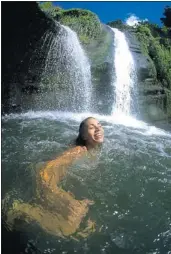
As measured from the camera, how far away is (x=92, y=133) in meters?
4.36

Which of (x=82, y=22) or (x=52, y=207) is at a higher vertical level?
(x=82, y=22)

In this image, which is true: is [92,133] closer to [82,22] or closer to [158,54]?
[82,22]

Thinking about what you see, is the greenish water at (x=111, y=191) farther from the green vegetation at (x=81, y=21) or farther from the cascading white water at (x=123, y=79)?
the green vegetation at (x=81, y=21)

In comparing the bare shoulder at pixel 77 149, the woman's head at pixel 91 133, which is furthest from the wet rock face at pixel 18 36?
the bare shoulder at pixel 77 149

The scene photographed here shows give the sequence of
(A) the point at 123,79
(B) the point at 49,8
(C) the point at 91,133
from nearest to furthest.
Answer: (C) the point at 91,133, (A) the point at 123,79, (B) the point at 49,8

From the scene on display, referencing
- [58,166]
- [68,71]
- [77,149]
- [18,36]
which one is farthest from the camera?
[68,71]

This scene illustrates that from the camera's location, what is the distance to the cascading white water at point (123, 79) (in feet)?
48.5

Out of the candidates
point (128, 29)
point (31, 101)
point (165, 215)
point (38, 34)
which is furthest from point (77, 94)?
point (165, 215)

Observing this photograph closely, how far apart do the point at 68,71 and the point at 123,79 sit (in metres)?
2.83

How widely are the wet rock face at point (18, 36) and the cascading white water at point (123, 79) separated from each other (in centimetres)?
401

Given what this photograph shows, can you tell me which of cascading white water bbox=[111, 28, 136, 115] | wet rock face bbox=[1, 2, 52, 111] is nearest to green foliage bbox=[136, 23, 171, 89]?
cascading white water bbox=[111, 28, 136, 115]

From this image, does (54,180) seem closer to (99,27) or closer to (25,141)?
(25,141)

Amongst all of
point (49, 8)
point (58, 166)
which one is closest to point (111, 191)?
point (58, 166)

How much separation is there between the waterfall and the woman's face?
9411 millimetres
